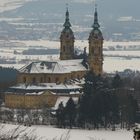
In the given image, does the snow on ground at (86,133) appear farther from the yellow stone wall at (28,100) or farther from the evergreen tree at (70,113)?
the yellow stone wall at (28,100)

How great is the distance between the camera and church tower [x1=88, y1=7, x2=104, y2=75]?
79375mm

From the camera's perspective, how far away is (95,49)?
80000 mm

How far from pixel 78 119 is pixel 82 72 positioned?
1905 centimetres

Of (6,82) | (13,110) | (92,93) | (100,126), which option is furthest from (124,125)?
(6,82)

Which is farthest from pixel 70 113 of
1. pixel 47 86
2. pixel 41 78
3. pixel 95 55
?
pixel 95 55

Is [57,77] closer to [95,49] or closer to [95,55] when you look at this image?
[95,55]

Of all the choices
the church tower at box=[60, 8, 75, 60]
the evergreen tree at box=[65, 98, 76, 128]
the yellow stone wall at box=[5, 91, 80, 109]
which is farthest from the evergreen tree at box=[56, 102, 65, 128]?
the church tower at box=[60, 8, 75, 60]

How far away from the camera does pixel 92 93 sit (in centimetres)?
6688

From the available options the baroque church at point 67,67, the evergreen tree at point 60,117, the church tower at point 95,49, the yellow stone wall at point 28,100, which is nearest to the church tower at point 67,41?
the baroque church at point 67,67

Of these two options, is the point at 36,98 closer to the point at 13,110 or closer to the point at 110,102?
the point at 13,110

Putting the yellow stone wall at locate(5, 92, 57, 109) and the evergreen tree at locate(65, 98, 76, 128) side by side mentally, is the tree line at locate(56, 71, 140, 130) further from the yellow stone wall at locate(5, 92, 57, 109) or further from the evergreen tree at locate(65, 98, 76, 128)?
the yellow stone wall at locate(5, 92, 57, 109)

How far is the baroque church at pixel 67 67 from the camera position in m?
78.8

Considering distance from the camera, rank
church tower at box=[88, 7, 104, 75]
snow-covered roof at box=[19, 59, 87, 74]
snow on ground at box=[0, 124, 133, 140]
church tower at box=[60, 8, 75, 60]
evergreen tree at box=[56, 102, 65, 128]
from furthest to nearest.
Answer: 1. church tower at box=[60, 8, 75, 60]
2. church tower at box=[88, 7, 104, 75]
3. snow-covered roof at box=[19, 59, 87, 74]
4. evergreen tree at box=[56, 102, 65, 128]
5. snow on ground at box=[0, 124, 133, 140]

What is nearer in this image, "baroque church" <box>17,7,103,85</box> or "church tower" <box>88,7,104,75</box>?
"baroque church" <box>17,7,103,85</box>
